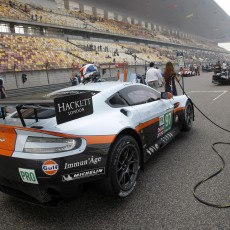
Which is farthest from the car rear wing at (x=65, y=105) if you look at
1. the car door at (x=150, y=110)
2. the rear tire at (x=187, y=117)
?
the rear tire at (x=187, y=117)

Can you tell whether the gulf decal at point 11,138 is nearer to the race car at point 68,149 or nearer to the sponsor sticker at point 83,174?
the race car at point 68,149

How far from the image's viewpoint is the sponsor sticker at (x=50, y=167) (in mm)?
2201

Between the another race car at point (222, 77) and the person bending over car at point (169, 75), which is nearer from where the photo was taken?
the person bending over car at point (169, 75)

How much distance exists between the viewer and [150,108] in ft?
11.9

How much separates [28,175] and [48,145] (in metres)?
0.32

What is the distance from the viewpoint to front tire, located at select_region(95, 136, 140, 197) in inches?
101

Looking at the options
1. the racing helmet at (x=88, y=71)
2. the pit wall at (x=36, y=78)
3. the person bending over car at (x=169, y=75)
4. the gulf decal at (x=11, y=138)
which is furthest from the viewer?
the pit wall at (x=36, y=78)

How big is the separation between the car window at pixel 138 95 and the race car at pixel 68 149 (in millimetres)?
352

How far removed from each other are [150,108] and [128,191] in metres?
1.33

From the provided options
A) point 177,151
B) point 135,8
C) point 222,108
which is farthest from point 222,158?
point 135,8

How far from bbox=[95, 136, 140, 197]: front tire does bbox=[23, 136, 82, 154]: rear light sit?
0.48 metres

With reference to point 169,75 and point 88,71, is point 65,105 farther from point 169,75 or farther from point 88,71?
point 169,75

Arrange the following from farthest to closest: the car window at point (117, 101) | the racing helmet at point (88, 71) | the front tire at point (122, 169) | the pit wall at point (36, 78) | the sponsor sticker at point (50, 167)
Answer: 1. the pit wall at point (36, 78)
2. the racing helmet at point (88, 71)
3. the car window at point (117, 101)
4. the front tire at point (122, 169)
5. the sponsor sticker at point (50, 167)

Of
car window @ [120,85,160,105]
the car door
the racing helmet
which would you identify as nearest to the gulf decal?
the car door
